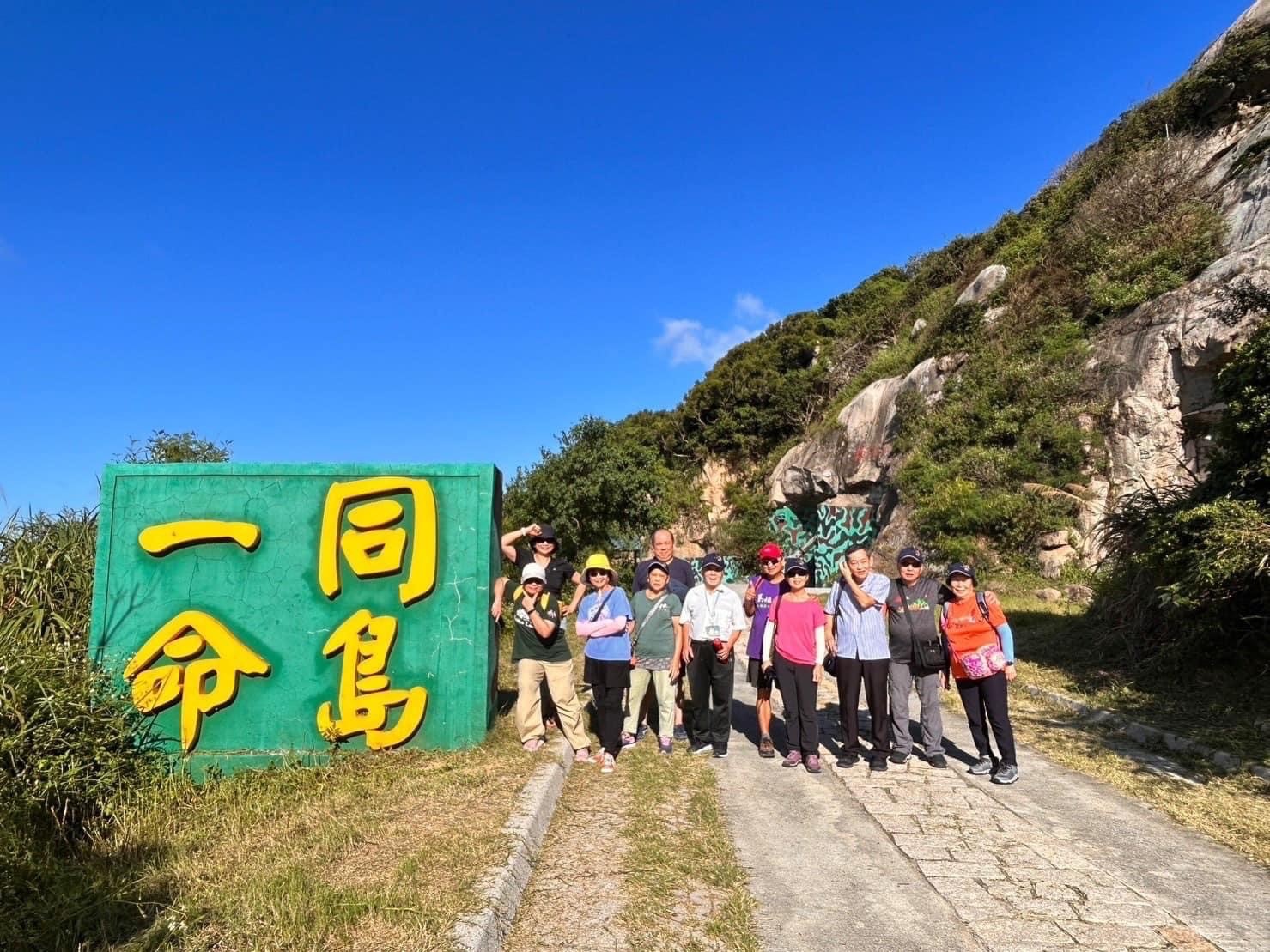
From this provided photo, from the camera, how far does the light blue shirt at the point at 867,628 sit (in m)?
5.73

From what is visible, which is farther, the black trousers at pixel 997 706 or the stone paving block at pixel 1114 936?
the black trousers at pixel 997 706

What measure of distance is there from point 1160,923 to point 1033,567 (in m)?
12.5

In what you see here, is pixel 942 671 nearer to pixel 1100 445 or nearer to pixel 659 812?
pixel 659 812

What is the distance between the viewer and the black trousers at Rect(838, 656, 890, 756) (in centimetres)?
571

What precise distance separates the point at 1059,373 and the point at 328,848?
57.0ft

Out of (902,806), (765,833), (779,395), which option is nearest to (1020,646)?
(902,806)

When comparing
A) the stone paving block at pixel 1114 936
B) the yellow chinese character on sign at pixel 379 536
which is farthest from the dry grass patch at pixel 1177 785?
the yellow chinese character on sign at pixel 379 536

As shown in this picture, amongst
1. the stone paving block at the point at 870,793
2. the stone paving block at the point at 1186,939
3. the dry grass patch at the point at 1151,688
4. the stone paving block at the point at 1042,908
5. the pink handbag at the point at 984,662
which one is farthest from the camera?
the dry grass patch at the point at 1151,688

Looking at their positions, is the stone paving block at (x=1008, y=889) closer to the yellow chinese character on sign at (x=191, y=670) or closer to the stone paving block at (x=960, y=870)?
the stone paving block at (x=960, y=870)

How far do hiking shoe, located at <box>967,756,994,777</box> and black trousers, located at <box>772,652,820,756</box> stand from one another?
1165mm

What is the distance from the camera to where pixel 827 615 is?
5949 millimetres

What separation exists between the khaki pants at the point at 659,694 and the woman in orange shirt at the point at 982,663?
2188 mm

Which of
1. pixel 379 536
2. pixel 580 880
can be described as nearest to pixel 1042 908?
pixel 580 880

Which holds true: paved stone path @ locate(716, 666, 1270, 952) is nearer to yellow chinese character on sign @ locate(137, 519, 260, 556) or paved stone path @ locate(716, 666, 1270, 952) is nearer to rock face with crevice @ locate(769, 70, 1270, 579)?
yellow chinese character on sign @ locate(137, 519, 260, 556)
